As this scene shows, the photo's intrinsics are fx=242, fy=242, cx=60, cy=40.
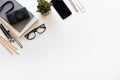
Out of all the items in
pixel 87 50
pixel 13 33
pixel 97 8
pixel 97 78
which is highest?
pixel 13 33

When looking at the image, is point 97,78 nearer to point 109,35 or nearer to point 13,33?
point 109,35

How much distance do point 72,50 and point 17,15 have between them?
295mm

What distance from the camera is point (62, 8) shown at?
114 cm

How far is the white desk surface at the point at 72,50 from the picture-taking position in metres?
1.08

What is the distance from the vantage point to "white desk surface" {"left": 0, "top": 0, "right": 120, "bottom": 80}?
1079 millimetres

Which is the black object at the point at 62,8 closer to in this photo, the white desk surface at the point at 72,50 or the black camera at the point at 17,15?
the white desk surface at the point at 72,50

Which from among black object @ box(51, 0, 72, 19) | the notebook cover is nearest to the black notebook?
the notebook cover

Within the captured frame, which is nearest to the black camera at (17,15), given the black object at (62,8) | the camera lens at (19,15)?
the camera lens at (19,15)

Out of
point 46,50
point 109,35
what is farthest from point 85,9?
point 46,50

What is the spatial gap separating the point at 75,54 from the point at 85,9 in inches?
8.8

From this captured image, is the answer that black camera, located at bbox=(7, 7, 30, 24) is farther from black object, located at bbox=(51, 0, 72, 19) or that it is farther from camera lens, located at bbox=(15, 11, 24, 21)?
black object, located at bbox=(51, 0, 72, 19)

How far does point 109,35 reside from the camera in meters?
1.12

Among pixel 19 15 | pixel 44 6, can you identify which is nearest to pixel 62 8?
pixel 44 6

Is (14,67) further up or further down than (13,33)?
further down
